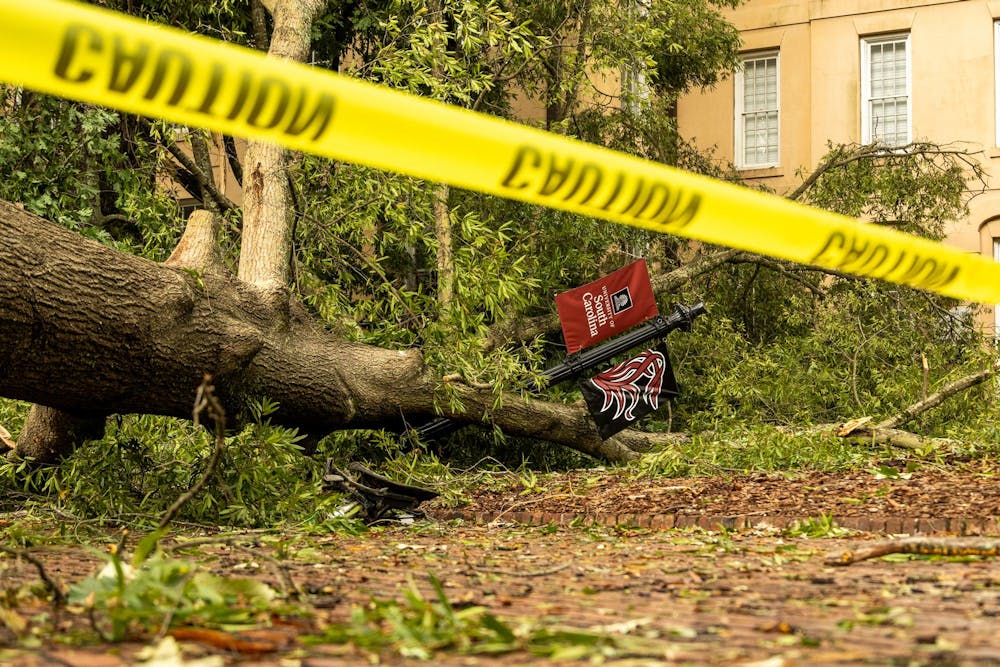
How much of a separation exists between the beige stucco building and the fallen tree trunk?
1128 centimetres

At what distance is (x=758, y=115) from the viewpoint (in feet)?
63.4

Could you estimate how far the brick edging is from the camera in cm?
552

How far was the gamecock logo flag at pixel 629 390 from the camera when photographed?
1048 cm

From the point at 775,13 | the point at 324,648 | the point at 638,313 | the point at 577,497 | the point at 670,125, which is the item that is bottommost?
the point at 577,497

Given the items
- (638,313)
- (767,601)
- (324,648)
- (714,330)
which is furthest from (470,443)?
(324,648)

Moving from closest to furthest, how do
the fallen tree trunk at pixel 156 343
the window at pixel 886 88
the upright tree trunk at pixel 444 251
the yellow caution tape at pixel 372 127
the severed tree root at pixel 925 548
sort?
the yellow caution tape at pixel 372 127
the severed tree root at pixel 925 548
the fallen tree trunk at pixel 156 343
the upright tree trunk at pixel 444 251
the window at pixel 886 88

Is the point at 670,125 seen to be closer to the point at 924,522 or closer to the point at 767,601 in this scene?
the point at 924,522

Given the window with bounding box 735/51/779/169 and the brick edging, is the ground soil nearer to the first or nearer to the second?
the brick edging

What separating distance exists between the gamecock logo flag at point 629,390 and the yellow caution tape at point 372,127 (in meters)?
6.10

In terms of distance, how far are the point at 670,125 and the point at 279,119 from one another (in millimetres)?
11668

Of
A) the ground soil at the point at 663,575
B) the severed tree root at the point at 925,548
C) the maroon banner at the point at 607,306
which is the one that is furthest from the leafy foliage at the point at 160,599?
the maroon banner at the point at 607,306

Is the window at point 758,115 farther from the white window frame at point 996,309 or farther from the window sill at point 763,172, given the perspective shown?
the white window frame at point 996,309

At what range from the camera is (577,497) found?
307 inches

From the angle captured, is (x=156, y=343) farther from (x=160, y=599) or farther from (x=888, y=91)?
(x=888, y=91)
